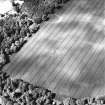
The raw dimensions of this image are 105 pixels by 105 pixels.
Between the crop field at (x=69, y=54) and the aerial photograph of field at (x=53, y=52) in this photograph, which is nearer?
the aerial photograph of field at (x=53, y=52)

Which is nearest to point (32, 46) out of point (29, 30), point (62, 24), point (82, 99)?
point (29, 30)

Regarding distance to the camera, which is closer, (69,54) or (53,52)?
(69,54)

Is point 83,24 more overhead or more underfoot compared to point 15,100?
more overhead

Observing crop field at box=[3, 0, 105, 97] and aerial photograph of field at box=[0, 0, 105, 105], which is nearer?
aerial photograph of field at box=[0, 0, 105, 105]

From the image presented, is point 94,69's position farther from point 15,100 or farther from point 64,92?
point 15,100
